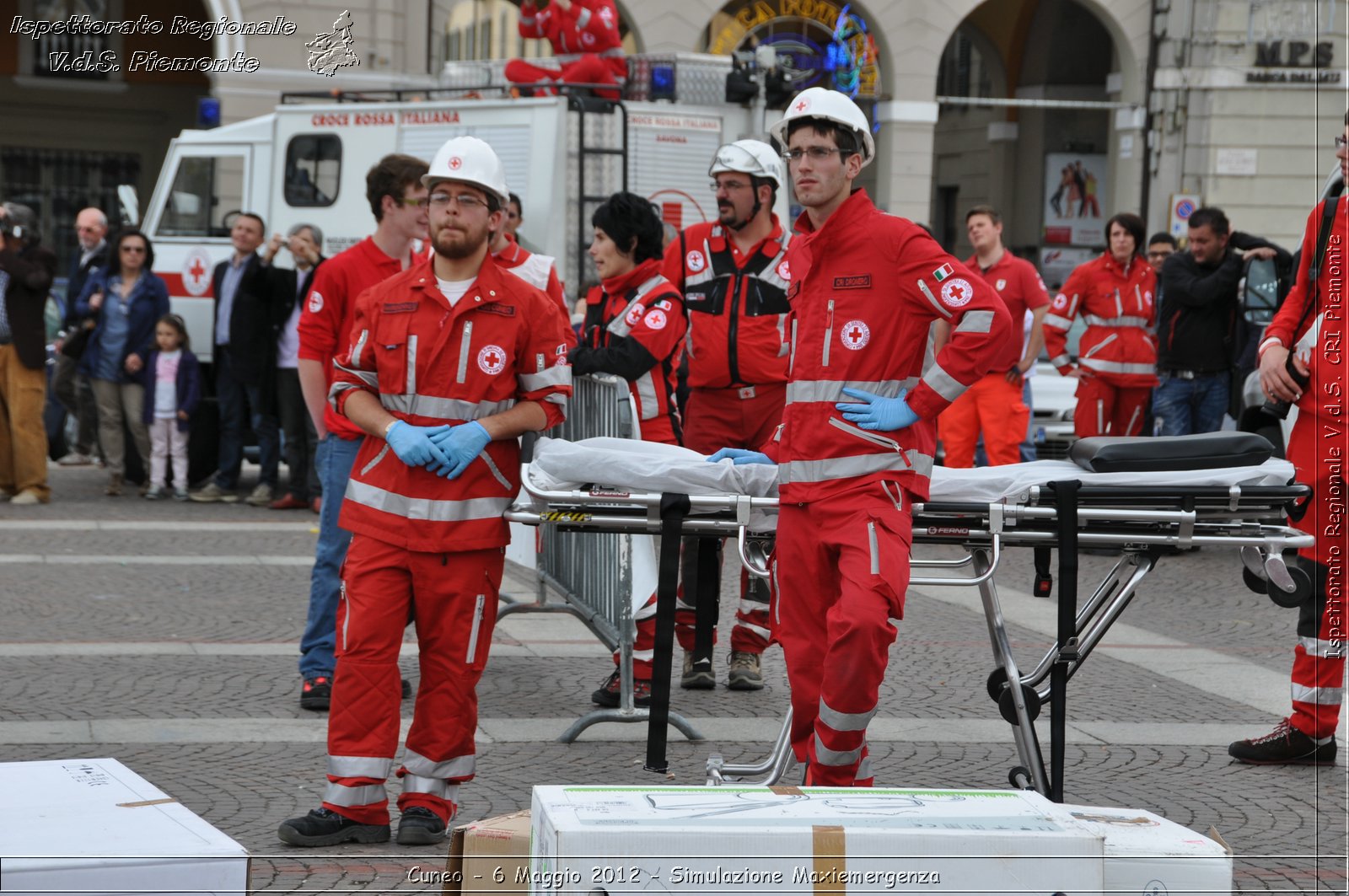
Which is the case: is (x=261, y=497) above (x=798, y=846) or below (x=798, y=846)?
below

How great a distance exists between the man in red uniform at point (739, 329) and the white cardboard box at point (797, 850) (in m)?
3.93

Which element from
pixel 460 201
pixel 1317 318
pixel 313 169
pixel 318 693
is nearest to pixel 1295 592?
pixel 1317 318

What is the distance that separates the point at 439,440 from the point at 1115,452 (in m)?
2.00

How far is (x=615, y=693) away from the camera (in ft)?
21.5

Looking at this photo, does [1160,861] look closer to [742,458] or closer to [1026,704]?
[1026,704]

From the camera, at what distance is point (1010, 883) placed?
114 inches

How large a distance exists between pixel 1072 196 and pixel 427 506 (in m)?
29.6

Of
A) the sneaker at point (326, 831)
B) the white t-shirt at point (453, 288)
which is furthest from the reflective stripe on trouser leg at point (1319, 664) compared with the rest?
the sneaker at point (326, 831)

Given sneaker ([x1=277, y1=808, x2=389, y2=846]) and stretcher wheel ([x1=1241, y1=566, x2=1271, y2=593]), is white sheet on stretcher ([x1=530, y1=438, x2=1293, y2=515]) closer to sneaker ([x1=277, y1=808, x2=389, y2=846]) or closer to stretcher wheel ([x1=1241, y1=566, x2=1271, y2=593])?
stretcher wheel ([x1=1241, y1=566, x2=1271, y2=593])

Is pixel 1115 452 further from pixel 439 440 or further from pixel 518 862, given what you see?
pixel 518 862

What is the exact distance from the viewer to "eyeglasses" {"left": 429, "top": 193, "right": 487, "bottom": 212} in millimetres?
4941

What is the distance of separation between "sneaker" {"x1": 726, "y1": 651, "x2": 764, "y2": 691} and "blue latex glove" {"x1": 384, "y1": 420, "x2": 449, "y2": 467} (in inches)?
103

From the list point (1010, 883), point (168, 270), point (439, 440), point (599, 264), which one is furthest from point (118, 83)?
point (1010, 883)

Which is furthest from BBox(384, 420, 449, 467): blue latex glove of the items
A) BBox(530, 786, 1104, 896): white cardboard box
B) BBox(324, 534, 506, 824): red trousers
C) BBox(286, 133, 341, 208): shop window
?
BBox(286, 133, 341, 208): shop window
